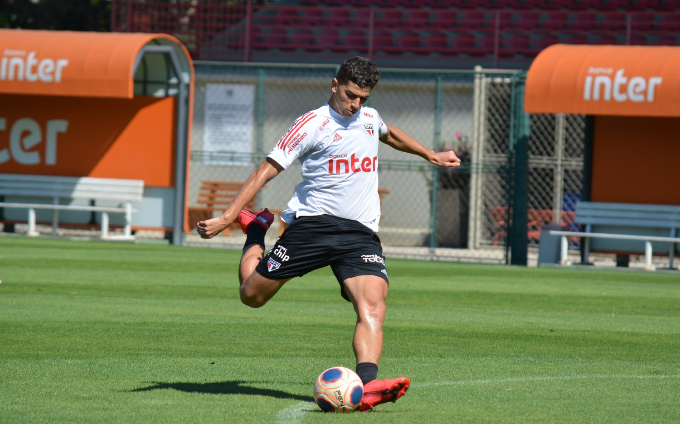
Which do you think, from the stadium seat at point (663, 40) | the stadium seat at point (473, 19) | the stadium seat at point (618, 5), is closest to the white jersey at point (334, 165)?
the stadium seat at point (473, 19)

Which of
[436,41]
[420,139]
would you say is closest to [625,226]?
[420,139]

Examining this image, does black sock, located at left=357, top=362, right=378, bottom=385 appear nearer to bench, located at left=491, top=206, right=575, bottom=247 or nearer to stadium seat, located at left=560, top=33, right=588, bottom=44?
bench, located at left=491, top=206, right=575, bottom=247

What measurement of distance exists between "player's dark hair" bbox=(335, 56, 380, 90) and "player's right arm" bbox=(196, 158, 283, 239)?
66 centimetres

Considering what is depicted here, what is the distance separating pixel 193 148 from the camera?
20844 millimetres

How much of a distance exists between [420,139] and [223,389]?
1508 cm

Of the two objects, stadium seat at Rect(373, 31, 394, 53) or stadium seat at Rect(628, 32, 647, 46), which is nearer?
stadium seat at Rect(628, 32, 647, 46)

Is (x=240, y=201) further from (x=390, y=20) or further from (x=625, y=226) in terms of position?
(x=390, y=20)

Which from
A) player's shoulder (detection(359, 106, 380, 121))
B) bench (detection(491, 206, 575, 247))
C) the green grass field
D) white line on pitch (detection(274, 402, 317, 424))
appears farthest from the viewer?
bench (detection(491, 206, 575, 247))

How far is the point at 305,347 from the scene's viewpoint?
7.60 m

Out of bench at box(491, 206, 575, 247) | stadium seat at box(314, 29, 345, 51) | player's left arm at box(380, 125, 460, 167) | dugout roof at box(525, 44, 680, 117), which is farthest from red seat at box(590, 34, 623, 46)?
player's left arm at box(380, 125, 460, 167)

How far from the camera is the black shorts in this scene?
19.2 ft

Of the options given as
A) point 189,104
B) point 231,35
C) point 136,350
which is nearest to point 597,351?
point 136,350

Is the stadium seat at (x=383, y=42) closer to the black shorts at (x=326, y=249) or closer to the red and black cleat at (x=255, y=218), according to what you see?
the red and black cleat at (x=255, y=218)

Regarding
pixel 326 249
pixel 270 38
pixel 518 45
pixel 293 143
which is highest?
pixel 270 38
